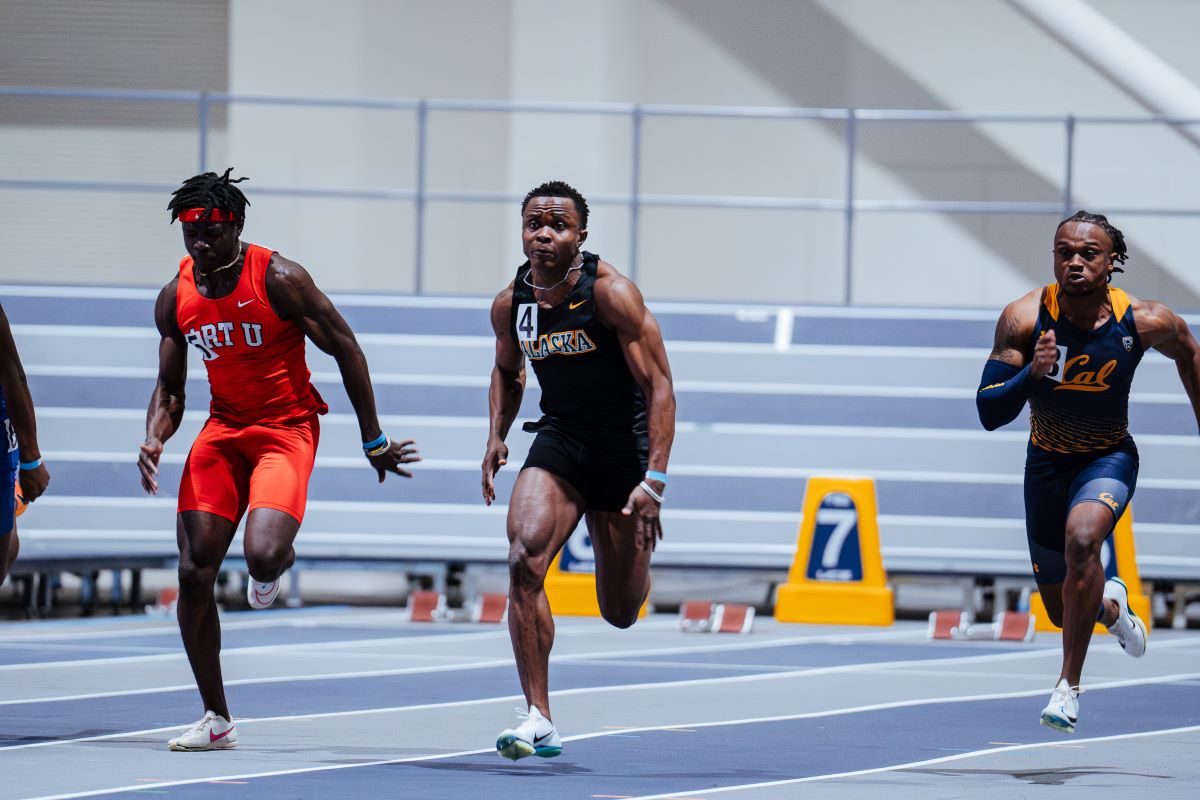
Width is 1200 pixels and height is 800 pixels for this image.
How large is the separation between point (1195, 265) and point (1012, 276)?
182 cm

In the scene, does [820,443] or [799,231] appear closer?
[820,443]

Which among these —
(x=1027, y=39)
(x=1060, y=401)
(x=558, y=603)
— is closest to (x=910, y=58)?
(x=1027, y=39)

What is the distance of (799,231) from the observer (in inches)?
865

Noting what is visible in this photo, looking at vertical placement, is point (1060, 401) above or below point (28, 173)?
below

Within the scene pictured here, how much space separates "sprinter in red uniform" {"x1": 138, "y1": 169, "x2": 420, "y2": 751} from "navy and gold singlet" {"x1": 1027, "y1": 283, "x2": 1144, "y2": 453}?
2.69 m

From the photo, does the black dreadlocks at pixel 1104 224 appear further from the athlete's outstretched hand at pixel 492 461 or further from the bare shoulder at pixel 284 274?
the bare shoulder at pixel 284 274

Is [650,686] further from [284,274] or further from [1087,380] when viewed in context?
[284,274]

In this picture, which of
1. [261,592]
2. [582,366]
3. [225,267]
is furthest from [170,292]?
[582,366]

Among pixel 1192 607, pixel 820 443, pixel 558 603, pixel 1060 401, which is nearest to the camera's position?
pixel 1060 401

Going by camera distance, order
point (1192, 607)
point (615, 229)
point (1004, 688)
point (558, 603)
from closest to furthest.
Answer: point (1004, 688), point (558, 603), point (1192, 607), point (615, 229)

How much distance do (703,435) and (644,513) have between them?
8.76 m

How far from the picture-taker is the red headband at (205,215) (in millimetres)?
8297

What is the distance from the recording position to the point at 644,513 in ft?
26.0

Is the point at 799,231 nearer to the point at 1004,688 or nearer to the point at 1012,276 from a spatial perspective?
the point at 1012,276
